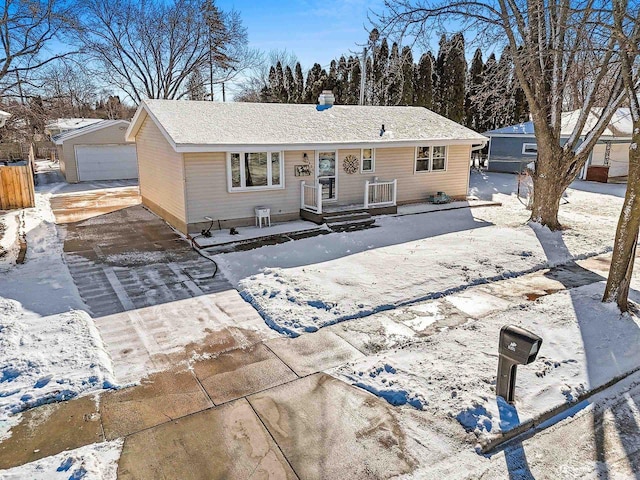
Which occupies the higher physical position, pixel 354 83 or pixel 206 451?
pixel 354 83

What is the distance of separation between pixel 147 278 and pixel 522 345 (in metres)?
6.91

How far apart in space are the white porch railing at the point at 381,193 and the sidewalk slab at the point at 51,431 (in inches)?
422

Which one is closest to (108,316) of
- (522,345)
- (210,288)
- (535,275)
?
(210,288)

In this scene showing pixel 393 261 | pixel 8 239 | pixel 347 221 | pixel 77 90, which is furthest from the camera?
pixel 77 90

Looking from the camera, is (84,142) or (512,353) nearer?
(512,353)

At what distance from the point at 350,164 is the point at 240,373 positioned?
9.83 meters

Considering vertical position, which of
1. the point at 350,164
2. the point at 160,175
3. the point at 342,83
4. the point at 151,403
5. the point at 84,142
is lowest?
the point at 151,403

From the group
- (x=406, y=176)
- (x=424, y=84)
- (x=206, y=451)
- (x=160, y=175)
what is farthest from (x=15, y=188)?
(x=424, y=84)

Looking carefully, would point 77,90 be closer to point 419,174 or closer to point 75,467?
point 419,174

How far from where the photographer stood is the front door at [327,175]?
13.7 m

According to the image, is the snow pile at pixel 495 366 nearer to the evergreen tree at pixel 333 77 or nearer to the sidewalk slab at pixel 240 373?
the sidewalk slab at pixel 240 373

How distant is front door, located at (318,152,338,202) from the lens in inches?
539

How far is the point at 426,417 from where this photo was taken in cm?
445

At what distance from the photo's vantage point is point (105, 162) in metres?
24.2
